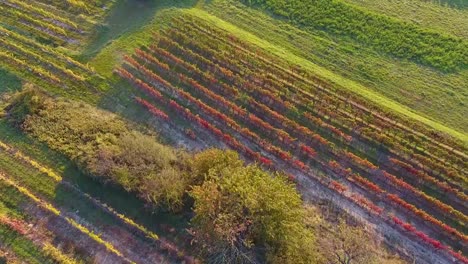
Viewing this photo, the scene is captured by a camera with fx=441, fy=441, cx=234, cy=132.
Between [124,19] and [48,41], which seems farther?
[124,19]

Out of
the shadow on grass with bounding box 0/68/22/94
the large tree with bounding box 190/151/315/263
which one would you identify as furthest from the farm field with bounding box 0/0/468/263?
the shadow on grass with bounding box 0/68/22/94

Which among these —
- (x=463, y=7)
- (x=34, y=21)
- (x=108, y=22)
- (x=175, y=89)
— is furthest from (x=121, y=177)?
(x=463, y=7)

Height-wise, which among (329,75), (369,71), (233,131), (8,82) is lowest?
(8,82)

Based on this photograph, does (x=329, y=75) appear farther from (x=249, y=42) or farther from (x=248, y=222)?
(x=248, y=222)

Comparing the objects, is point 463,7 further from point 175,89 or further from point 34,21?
point 34,21

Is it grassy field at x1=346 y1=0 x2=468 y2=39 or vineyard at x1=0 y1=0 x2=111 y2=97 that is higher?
grassy field at x1=346 y1=0 x2=468 y2=39

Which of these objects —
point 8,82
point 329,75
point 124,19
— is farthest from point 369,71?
point 8,82

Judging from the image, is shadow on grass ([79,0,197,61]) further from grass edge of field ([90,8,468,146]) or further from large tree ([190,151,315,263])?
large tree ([190,151,315,263])
